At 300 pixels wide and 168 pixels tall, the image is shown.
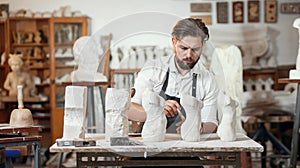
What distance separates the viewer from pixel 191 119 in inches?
116

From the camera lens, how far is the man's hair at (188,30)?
3.16 m

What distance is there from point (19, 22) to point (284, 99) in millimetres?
3925

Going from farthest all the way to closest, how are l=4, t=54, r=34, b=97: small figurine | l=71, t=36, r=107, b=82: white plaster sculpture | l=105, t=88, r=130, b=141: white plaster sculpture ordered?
l=4, t=54, r=34, b=97: small figurine → l=71, t=36, r=107, b=82: white plaster sculpture → l=105, t=88, r=130, b=141: white plaster sculpture

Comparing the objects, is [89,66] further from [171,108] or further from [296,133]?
[296,133]

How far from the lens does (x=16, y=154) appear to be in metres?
4.90

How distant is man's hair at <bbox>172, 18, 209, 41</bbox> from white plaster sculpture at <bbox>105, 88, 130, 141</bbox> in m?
0.52

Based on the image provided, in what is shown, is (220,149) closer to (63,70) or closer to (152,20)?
(152,20)

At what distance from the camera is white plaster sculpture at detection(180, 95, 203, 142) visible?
293cm

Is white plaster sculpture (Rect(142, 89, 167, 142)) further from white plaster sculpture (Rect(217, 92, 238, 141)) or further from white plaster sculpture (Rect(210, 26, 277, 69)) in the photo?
white plaster sculpture (Rect(210, 26, 277, 69))

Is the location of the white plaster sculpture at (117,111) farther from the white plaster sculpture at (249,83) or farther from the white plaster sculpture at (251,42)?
the white plaster sculpture at (249,83)

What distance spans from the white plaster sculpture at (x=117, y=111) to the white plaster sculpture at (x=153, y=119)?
106 mm

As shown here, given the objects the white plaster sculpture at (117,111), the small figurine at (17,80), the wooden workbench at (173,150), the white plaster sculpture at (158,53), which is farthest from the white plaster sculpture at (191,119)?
the small figurine at (17,80)

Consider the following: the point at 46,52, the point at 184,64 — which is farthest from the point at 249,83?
the point at 184,64

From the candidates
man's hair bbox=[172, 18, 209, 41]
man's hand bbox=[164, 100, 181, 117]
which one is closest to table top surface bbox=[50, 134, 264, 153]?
man's hand bbox=[164, 100, 181, 117]
